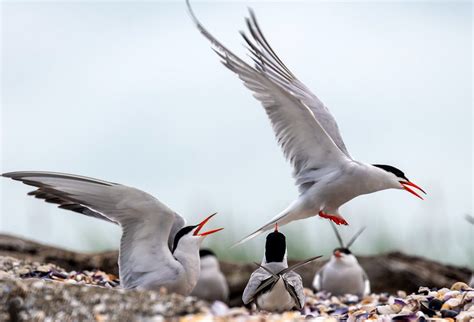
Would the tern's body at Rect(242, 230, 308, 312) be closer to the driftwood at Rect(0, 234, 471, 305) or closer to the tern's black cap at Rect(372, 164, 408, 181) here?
the tern's black cap at Rect(372, 164, 408, 181)

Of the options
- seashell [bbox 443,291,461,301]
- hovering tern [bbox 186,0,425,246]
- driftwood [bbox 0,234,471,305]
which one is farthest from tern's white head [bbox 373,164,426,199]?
driftwood [bbox 0,234,471,305]

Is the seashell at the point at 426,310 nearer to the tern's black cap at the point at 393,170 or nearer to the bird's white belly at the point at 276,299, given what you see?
the bird's white belly at the point at 276,299

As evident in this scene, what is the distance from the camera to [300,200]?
15.0ft

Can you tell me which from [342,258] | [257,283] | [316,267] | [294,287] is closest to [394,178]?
[294,287]

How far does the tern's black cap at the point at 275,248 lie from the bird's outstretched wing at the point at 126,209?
22.7 inches

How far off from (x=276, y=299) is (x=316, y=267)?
344cm

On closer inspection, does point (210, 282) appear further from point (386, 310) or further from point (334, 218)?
point (386, 310)

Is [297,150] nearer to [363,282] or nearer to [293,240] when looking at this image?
[363,282]

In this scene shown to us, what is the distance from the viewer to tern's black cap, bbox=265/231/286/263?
12.9 ft

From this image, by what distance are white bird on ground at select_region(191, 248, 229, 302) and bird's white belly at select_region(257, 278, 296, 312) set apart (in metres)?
2.37

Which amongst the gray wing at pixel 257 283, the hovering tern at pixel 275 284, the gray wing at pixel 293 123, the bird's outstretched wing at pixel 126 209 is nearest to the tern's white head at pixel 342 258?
the gray wing at pixel 293 123

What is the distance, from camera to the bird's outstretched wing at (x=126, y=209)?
3.53 metres

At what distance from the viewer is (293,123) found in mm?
4449

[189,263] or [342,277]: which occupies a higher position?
[189,263]
